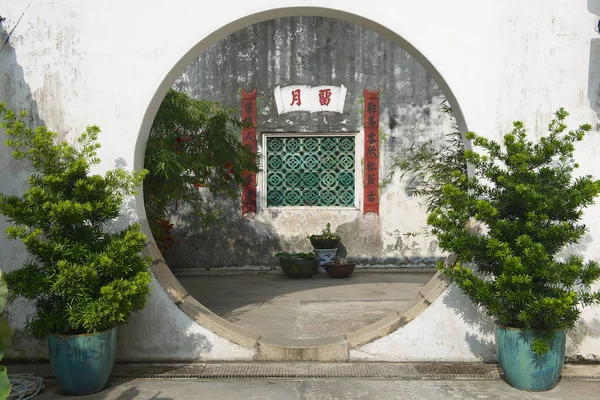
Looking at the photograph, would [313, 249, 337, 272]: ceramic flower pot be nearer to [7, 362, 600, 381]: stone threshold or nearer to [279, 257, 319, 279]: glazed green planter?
[279, 257, 319, 279]: glazed green planter

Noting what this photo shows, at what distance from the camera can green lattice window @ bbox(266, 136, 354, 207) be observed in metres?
9.37

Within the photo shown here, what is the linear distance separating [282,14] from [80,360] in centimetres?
241

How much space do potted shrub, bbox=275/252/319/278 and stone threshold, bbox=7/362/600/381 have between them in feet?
15.2

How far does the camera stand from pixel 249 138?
935cm

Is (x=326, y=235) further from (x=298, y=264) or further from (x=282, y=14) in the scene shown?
(x=282, y=14)

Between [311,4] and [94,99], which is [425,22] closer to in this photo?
[311,4]

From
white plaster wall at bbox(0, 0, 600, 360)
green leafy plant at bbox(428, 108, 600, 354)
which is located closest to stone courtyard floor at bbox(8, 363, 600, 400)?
white plaster wall at bbox(0, 0, 600, 360)

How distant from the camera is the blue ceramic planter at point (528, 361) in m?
3.51

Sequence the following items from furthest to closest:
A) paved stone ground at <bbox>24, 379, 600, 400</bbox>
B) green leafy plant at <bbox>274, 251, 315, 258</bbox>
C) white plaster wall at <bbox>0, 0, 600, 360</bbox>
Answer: green leafy plant at <bbox>274, 251, 315, 258</bbox>
white plaster wall at <bbox>0, 0, 600, 360</bbox>
paved stone ground at <bbox>24, 379, 600, 400</bbox>

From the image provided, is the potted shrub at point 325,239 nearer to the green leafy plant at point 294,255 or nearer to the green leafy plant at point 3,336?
the green leafy plant at point 294,255

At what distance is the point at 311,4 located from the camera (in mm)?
4023

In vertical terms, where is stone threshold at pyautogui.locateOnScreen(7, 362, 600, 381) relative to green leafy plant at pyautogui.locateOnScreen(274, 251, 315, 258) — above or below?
below

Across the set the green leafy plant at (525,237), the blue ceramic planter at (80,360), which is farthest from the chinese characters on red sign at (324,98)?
the blue ceramic planter at (80,360)

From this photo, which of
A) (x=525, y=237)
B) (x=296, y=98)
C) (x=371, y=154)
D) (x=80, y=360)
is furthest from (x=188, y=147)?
(x=525, y=237)
